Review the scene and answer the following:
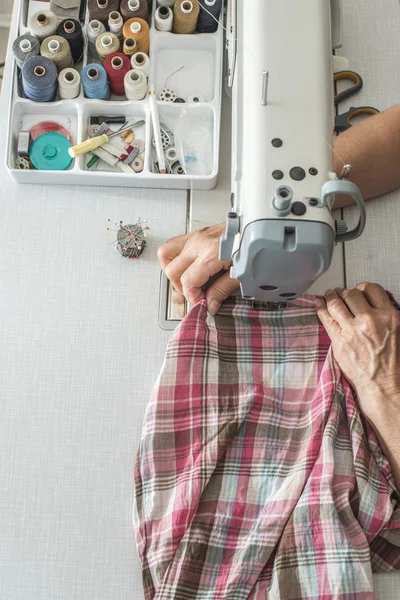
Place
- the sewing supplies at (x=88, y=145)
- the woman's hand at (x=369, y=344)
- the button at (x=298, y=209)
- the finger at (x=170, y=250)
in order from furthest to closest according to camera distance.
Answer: the sewing supplies at (x=88, y=145) → the finger at (x=170, y=250) → the woman's hand at (x=369, y=344) → the button at (x=298, y=209)

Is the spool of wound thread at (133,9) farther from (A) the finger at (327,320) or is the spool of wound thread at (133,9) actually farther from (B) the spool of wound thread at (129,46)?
(A) the finger at (327,320)

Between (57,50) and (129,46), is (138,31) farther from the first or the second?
(57,50)

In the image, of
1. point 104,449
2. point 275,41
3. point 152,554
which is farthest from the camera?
point 104,449

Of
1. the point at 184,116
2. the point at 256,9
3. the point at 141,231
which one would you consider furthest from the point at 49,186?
the point at 256,9

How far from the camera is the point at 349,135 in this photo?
5.97ft

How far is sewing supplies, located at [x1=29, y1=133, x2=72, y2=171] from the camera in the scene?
1871 mm

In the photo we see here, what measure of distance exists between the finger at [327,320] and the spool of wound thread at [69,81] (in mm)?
837

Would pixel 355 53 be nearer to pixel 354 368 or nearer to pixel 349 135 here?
pixel 349 135

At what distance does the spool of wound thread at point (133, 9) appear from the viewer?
1876 mm

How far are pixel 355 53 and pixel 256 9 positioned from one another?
2.50ft

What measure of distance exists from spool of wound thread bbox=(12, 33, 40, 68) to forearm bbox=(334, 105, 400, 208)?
82cm

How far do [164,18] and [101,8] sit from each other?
0.17 metres

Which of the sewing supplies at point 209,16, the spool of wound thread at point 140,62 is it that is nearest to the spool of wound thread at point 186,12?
the sewing supplies at point 209,16

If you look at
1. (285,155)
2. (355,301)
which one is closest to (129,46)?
(285,155)
